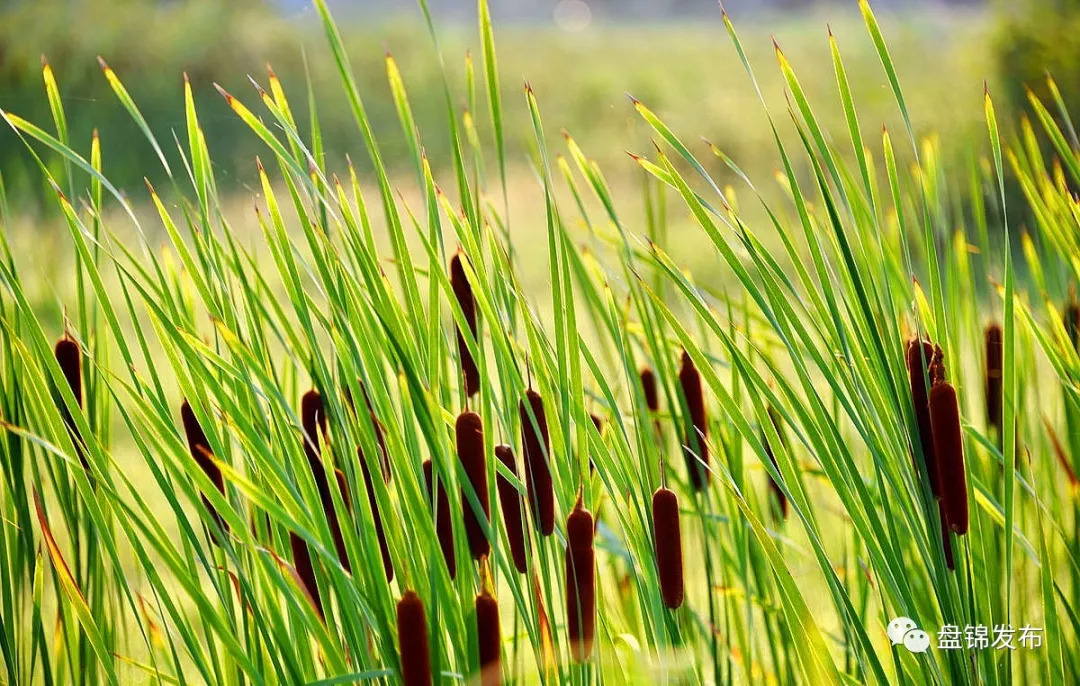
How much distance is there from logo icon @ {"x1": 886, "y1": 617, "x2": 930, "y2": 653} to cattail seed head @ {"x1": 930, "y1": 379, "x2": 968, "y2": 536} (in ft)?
0.22

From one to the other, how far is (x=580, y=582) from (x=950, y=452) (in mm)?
137

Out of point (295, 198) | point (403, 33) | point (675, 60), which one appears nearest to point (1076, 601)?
point (295, 198)

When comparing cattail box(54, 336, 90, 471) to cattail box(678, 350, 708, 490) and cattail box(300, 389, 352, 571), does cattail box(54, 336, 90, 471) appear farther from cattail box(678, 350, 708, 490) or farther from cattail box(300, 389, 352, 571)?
cattail box(678, 350, 708, 490)

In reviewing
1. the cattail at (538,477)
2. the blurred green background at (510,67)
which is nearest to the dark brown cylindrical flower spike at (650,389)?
the cattail at (538,477)

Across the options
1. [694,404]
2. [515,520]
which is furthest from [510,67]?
[515,520]

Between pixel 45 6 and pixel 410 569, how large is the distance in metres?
3.50

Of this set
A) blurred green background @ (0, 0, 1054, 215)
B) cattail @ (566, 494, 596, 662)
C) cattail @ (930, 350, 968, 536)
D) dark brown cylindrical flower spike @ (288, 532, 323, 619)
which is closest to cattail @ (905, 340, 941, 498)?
cattail @ (930, 350, 968, 536)

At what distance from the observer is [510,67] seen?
3701 mm

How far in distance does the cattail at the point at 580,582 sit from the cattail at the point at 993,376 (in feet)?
0.98

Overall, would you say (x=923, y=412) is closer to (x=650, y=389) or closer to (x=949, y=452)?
(x=949, y=452)

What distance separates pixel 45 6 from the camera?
3238 millimetres

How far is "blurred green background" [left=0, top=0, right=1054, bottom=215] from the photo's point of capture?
9.02ft

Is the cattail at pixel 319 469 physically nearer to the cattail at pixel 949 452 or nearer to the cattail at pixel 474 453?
the cattail at pixel 474 453

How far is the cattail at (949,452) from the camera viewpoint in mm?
336
